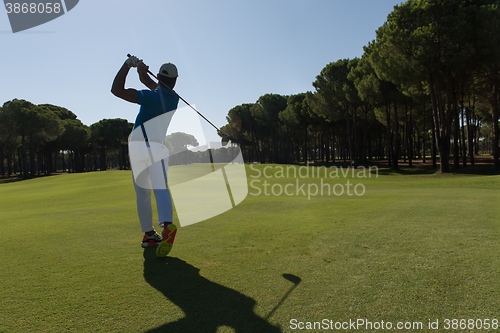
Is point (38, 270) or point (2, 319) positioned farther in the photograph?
point (38, 270)

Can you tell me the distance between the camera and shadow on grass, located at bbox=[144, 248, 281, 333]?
1.94 metres

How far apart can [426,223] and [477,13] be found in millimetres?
22946

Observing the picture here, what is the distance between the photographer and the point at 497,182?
45.7 feet

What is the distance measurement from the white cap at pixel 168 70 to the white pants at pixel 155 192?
1191 mm

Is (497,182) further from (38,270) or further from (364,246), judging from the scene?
(38,270)

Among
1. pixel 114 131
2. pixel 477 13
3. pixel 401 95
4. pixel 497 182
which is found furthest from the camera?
pixel 114 131

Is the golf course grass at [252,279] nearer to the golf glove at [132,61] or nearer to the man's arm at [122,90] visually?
the man's arm at [122,90]

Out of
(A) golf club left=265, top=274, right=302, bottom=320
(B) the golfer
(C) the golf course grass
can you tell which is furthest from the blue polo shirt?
(A) golf club left=265, top=274, right=302, bottom=320

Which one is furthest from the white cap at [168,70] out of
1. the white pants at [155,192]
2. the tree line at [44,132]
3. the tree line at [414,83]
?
the tree line at [44,132]

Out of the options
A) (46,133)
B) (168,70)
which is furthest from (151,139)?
(46,133)

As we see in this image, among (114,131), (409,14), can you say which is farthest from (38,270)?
(114,131)

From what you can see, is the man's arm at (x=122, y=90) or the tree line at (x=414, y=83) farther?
the tree line at (x=414, y=83)

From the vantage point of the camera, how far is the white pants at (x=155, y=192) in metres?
3.74

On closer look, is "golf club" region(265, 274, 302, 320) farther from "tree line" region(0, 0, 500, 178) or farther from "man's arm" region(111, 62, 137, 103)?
"tree line" region(0, 0, 500, 178)
